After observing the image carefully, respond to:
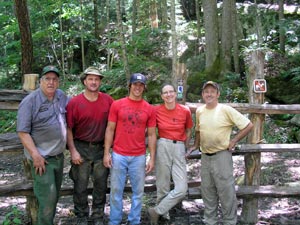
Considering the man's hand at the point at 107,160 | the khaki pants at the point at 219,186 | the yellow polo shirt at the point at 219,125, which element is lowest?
Answer: the khaki pants at the point at 219,186

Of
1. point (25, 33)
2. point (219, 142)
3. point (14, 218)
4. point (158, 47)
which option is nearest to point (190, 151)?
point (219, 142)

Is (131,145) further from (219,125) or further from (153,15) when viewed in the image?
(153,15)

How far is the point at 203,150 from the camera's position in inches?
188

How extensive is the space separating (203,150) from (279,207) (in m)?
2.25

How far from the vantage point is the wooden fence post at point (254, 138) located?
5238mm

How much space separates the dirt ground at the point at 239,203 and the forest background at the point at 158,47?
1.81 meters

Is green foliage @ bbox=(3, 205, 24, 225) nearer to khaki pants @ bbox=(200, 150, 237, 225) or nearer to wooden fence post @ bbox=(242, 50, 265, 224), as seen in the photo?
khaki pants @ bbox=(200, 150, 237, 225)

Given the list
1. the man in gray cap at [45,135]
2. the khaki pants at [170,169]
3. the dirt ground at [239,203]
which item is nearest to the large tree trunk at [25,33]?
the dirt ground at [239,203]

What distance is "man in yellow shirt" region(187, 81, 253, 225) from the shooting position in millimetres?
4633

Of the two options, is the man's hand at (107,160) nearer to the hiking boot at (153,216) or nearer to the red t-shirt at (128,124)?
the red t-shirt at (128,124)

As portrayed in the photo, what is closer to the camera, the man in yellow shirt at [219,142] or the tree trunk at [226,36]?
Answer: the man in yellow shirt at [219,142]

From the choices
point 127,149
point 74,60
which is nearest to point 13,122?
point 74,60

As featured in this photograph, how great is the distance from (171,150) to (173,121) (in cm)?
38

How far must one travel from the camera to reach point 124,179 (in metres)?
4.71
